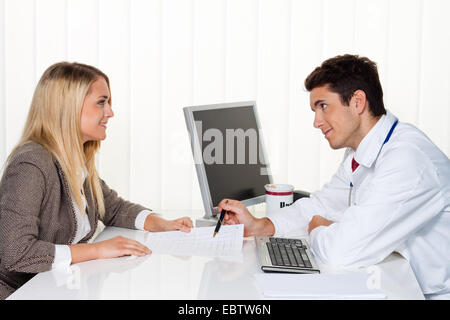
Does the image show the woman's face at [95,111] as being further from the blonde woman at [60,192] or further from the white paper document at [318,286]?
the white paper document at [318,286]

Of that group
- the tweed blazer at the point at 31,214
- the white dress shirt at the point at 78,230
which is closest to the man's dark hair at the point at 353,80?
the white dress shirt at the point at 78,230

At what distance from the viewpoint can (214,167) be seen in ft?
6.12

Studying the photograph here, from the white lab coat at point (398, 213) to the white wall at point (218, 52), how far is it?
810mm

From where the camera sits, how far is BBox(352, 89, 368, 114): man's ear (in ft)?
5.56

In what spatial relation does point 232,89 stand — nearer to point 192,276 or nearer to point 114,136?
point 114,136

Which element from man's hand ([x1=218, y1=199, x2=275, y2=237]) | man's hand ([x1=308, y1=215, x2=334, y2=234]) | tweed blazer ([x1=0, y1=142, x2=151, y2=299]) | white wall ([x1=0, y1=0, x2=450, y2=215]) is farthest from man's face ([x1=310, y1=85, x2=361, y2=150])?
tweed blazer ([x1=0, y1=142, x2=151, y2=299])

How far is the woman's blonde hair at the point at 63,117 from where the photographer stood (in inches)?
62.4

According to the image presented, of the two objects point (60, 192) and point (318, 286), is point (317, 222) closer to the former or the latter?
point (318, 286)

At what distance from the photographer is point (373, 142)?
5.37ft

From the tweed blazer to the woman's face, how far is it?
203mm

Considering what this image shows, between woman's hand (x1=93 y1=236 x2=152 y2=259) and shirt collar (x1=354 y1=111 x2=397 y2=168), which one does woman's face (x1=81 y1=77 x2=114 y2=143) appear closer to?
woman's hand (x1=93 y1=236 x2=152 y2=259)

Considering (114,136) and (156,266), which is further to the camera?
(114,136)
